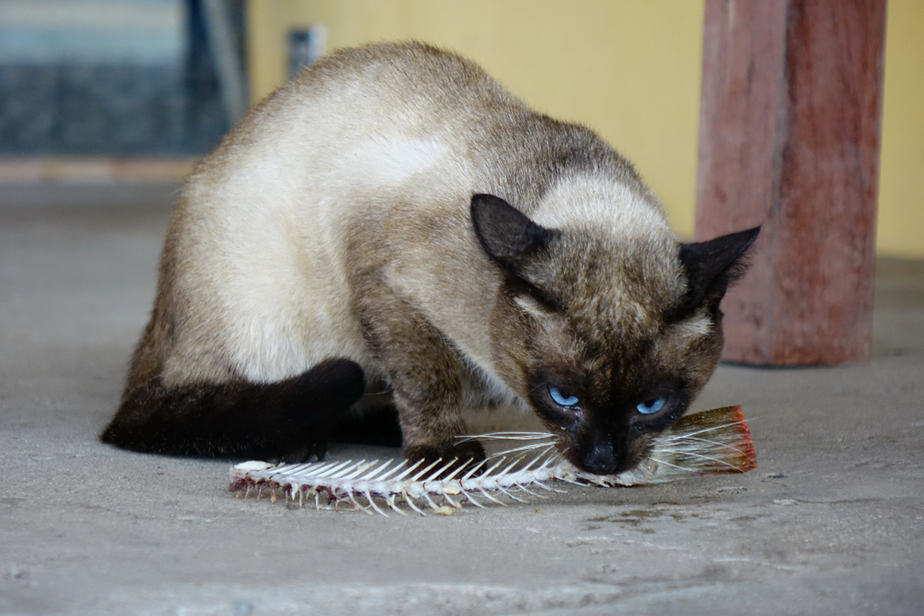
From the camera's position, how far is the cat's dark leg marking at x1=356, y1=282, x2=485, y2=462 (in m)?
2.48

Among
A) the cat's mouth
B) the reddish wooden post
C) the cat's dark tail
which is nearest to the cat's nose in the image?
the cat's mouth

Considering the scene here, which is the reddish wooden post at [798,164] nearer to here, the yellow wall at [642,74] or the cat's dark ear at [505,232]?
the cat's dark ear at [505,232]

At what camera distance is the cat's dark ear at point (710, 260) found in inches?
83.7

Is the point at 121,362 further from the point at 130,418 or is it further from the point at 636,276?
the point at 636,276

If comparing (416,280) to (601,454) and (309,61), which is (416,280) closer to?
(601,454)

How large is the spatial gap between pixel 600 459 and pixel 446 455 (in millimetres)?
424

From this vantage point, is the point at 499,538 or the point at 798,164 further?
the point at 798,164

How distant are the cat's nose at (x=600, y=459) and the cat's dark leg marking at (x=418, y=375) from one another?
14.9 inches

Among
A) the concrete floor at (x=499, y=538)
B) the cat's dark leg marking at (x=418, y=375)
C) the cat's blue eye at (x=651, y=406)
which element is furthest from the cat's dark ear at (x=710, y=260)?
the cat's dark leg marking at (x=418, y=375)

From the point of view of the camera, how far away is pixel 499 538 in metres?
1.99

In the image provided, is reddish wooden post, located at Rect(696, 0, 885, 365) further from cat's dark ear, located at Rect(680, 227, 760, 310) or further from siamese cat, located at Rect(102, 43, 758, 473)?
cat's dark ear, located at Rect(680, 227, 760, 310)

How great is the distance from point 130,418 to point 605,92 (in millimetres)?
4539

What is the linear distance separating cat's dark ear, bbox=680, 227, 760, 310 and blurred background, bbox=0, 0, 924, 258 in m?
3.46

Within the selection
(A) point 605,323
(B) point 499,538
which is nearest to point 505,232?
(A) point 605,323
